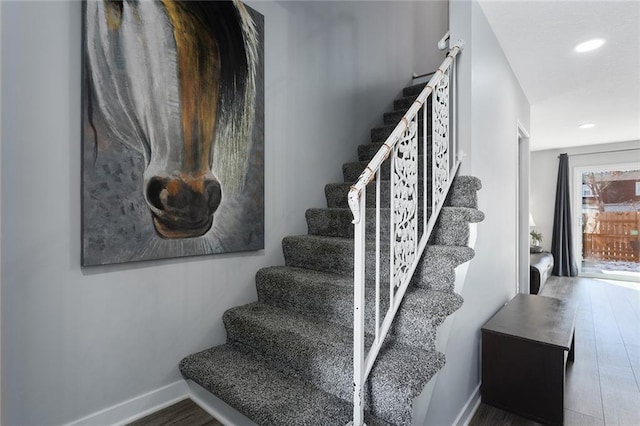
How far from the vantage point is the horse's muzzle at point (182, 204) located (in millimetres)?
1645

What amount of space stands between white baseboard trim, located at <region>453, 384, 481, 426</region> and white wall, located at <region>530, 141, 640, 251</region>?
5.51 meters

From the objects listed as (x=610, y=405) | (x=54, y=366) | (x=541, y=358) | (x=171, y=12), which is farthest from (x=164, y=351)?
(x=610, y=405)

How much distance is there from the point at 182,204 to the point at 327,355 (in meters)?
1.04

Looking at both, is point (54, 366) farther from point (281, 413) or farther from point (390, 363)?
point (390, 363)

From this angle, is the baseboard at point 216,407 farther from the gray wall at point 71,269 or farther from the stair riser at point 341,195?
the stair riser at point 341,195

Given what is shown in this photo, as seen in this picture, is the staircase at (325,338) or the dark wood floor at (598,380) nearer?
the staircase at (325,338)

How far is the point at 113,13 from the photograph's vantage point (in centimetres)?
149

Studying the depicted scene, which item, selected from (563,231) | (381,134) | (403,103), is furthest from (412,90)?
(563,231)

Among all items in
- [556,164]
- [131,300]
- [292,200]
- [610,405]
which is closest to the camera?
[131,300]

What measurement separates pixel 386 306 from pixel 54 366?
1.47 m

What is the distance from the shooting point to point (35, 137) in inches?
51.9

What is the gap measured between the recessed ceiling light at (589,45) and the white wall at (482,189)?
1.50 ft

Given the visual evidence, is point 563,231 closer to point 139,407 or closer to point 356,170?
point 356,170

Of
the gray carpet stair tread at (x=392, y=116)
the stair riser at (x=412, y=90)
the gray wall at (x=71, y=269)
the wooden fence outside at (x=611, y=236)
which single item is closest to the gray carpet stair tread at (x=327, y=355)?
the gray wall at (x=71, y=269)
